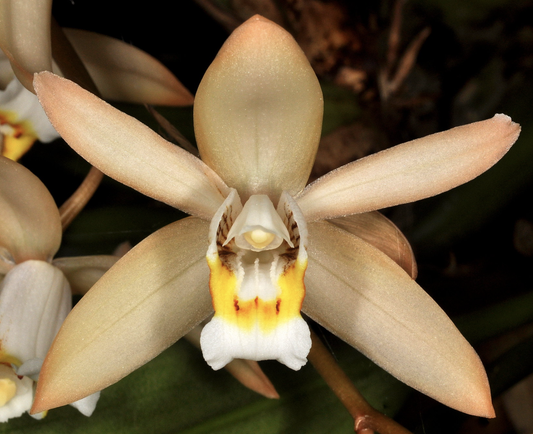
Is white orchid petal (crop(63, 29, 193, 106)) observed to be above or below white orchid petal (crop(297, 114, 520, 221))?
Answer: below

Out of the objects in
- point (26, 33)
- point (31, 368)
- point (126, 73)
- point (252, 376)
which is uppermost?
point (26, 33)

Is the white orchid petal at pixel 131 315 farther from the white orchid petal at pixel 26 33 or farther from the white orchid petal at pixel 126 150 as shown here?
the white orchid petal at pixel 26 33

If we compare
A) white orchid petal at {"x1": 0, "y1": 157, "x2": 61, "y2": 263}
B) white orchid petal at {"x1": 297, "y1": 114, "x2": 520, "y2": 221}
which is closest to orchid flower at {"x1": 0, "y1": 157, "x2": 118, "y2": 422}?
white orchid petal at {"x1": 0, "y1": 157, "x2": 61, "y2": 263}

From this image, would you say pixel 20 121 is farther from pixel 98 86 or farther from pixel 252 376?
pixel 252 376

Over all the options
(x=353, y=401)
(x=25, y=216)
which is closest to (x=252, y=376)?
(x=353, y=401)

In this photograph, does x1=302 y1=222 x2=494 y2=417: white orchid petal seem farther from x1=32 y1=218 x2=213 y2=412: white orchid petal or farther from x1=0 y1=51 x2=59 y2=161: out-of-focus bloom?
x1=0 y1=51 x2=59 y2=161: out-of-focus bloom
